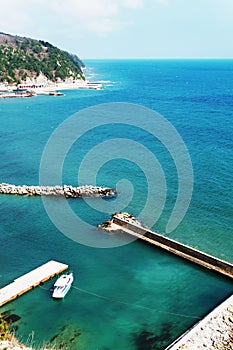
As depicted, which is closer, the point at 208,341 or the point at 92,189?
the point at 208,341

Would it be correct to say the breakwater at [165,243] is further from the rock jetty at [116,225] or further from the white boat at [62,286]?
the white boat at [62,286]

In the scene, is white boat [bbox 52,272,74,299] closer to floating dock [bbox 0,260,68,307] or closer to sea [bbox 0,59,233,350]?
sea [bbox 0,59,233,350]

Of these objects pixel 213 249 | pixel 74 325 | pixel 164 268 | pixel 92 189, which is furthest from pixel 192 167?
pixel 74 325

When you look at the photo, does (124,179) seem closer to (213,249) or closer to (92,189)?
(92,189)

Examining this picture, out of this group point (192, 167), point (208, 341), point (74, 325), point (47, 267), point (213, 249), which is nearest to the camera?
point (208, 341)

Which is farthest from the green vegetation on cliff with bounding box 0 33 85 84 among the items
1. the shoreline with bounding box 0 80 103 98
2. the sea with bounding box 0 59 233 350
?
the sea with bounding box 0 59 233 350

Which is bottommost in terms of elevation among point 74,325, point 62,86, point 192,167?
point 74,325
